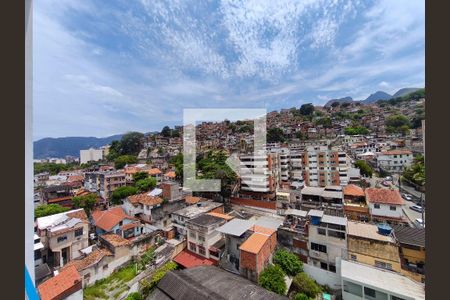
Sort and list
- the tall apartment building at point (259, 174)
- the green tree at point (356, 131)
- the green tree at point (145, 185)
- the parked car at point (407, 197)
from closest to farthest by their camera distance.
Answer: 1. the parked car at point (407, 197)
2. the tall apartment building at point (259, 174)
3. the green tree at point (145, 185)
4. the green tree at point (356, 131)

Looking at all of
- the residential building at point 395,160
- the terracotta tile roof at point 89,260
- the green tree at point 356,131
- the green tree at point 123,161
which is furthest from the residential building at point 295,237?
the green tree at point 356,131

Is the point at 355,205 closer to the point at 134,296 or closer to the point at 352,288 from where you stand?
the point at 352,288

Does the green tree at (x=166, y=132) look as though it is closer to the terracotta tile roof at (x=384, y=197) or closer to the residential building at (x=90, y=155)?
the residential building at (x=90, y=155)

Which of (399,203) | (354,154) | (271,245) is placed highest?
(354,154)

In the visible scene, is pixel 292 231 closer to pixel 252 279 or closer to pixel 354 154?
pixel 252 279

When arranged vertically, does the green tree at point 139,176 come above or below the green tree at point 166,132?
below

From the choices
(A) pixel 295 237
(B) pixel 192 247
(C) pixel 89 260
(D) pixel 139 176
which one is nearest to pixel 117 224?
(C) pixel 89 260

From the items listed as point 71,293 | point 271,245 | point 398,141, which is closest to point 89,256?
point 71,293
